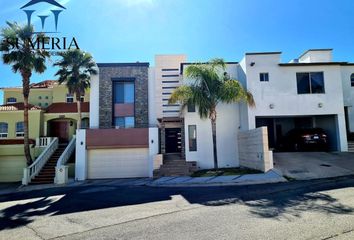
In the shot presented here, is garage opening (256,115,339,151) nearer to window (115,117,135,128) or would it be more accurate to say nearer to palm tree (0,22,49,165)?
window (115,117,135,128)

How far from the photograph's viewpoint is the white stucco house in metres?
18.3

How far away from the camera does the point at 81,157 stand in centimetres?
1927

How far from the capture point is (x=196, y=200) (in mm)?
9367

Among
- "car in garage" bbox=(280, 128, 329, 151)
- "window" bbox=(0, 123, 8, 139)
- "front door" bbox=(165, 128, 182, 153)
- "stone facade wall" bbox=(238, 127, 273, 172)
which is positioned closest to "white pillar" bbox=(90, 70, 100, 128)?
"front door" bbox=(165, 128, 182, 153)

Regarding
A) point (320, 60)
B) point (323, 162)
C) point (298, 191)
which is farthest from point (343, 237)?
point (320, 60)

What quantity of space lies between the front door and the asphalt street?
36.2ft

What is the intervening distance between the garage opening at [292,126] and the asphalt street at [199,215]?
933 cm

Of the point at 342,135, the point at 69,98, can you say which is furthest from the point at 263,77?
the point at 69,98

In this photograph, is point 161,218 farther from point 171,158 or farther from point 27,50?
point 27,50

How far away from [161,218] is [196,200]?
2.41 meters

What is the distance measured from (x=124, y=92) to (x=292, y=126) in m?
14.8

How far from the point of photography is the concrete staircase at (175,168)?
17117mm

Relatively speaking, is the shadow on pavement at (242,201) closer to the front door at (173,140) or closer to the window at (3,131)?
the front door at (173,140)

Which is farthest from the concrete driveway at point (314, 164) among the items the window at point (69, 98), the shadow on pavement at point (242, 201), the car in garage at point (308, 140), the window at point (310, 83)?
the window at point (69, 98)
